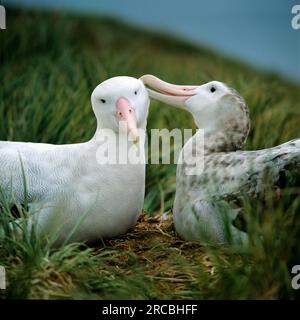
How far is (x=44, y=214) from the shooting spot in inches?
123

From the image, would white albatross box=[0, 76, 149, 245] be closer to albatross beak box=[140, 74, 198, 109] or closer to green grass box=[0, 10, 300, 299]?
green grass box=[0, 10, 300, 299]

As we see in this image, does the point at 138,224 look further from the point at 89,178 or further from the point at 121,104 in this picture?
the point at 121,104

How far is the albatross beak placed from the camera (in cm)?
351

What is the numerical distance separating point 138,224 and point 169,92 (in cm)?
64

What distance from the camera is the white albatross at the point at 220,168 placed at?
2.99 m

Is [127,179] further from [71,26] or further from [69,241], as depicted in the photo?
[71,26]

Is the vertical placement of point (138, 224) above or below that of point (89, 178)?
below

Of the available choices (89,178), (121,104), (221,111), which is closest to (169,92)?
(221,111)

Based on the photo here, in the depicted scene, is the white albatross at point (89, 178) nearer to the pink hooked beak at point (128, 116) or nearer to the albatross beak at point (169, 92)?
the pink hooked beak at point (128, 116)

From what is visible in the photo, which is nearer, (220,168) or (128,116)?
(128,116)

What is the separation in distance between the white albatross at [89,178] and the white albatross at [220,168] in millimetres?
236

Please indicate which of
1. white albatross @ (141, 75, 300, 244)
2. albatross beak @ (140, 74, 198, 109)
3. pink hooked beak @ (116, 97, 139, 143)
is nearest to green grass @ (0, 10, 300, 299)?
white albatross @ (141, 75, 300, 244)

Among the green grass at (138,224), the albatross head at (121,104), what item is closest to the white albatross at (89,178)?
the albatross head at (121,104)

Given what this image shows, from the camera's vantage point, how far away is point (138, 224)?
365 cm
